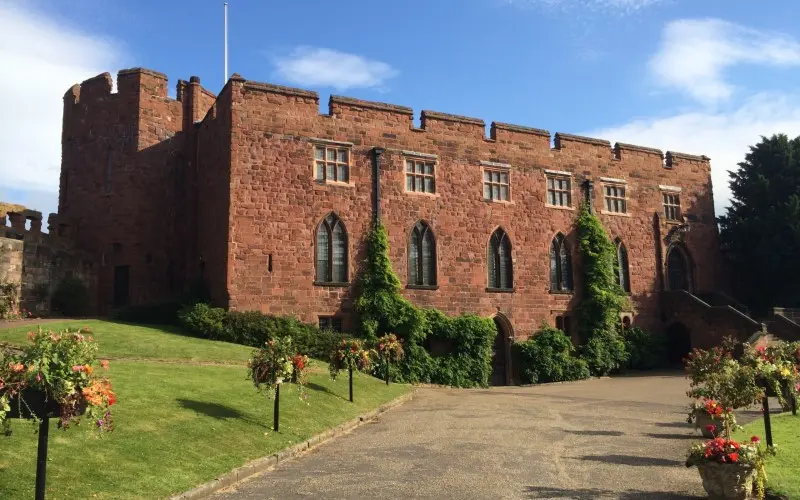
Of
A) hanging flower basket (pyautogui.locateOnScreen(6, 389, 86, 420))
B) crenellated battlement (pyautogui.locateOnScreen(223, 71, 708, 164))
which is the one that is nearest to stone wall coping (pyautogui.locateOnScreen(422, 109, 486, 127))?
crenellated battlement (pyautogui.locateOnScreen(223, 71, 708, 164))

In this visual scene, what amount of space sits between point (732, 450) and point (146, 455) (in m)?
8.39

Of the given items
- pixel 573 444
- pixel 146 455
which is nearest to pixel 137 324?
pixel 146 455

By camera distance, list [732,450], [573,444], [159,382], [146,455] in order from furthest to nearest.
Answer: [159,382] < [573,444] < [146,455] < [732,450]

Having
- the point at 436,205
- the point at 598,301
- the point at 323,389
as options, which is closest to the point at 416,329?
the point at 436,205

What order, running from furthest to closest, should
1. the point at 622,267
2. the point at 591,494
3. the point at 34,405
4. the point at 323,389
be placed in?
the point at 622,267 → the point at 323,389 → the point at 591,494 → the point at 34,405

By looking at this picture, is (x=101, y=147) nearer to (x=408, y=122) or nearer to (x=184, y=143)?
(x=184, y=143)

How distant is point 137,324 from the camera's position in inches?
1000

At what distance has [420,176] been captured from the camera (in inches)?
1172

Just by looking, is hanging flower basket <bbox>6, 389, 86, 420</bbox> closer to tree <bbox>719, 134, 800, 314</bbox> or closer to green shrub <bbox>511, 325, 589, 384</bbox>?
green shrub <bbox>511, 325, 589, 384</bbox>

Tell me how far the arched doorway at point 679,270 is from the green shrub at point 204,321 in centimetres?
Answer: 2489

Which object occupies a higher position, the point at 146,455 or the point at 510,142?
the point at 510,142

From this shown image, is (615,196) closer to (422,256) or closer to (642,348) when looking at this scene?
(642,348)

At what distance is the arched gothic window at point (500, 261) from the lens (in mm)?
30969

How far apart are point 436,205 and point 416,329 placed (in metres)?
6.01
